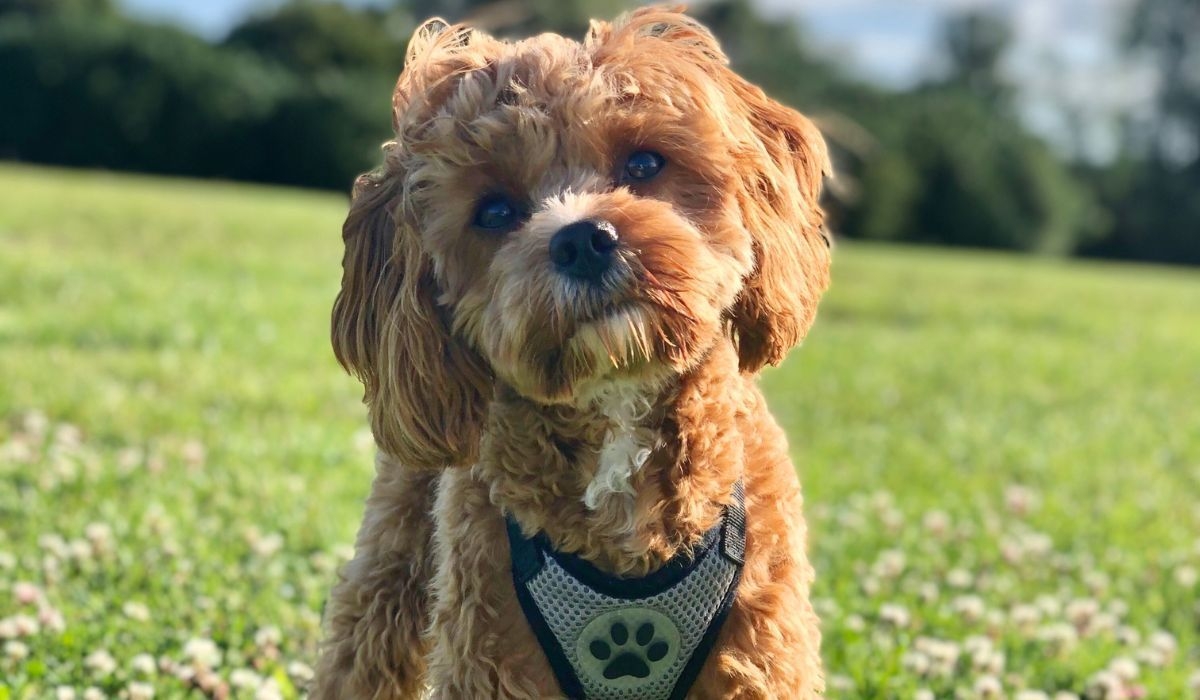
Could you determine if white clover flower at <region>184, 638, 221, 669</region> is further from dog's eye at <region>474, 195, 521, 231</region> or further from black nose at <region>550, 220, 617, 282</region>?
black nose at <region>550, 220, 617, 282</region>

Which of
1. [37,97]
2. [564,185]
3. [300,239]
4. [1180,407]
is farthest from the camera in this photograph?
[37,97]

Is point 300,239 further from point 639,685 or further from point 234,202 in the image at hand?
point 639,685

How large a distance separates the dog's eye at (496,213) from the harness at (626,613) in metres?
0.70

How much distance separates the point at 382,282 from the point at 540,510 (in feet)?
2.12

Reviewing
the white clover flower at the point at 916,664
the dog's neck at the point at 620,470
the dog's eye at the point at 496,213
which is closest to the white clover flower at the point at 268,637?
the dog's neck at the point at 620,470

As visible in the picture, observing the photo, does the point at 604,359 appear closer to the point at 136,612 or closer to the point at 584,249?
the point at 584,249

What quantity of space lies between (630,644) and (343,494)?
3275 mm

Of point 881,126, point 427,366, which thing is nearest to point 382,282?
point 427,366

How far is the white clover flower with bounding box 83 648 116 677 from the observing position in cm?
370

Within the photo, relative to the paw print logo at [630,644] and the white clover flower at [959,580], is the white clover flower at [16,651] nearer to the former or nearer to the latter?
the paw print logo at [630,644]

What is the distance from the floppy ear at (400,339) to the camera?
9.14 feet

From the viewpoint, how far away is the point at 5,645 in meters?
3.81

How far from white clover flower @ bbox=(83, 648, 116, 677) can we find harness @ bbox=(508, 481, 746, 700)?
5.35 ft

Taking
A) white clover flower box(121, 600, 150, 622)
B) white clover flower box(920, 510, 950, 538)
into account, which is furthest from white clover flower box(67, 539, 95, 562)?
white clover flower box(920, 510, 950, 538)
